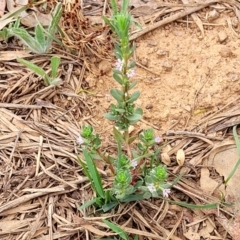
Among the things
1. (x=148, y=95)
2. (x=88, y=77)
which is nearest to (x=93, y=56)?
(x=88, y=77)

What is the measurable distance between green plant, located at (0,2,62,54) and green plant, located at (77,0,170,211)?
1.54 ft

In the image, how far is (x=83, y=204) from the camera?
1.99 m

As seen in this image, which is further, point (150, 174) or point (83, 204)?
point (83, 204)

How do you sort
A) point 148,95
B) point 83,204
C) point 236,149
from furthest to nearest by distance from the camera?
point 148,95, point 236,149, point 83,204

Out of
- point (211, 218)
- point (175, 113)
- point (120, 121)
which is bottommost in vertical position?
point (211, 218)

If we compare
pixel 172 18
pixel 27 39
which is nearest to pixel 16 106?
pixel 27 39

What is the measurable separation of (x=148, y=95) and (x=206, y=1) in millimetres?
543

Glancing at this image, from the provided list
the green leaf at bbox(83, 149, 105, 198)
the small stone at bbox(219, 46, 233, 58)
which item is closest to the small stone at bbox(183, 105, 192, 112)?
the small stone at bbox(219, 46, 233, 58)

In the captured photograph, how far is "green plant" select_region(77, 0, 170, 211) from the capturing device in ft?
5.86

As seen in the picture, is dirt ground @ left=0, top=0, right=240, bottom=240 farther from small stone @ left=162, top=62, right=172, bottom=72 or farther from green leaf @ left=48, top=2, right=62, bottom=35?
green leaf @ left=48, top=2, right=62, bottom=35

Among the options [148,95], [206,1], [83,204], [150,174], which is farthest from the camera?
[206,1]

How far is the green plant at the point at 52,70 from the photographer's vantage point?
2236 mm

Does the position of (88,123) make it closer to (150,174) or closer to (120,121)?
(120,121)

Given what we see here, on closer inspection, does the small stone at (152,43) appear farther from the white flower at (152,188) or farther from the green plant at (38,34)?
the white flower at (152,188)
